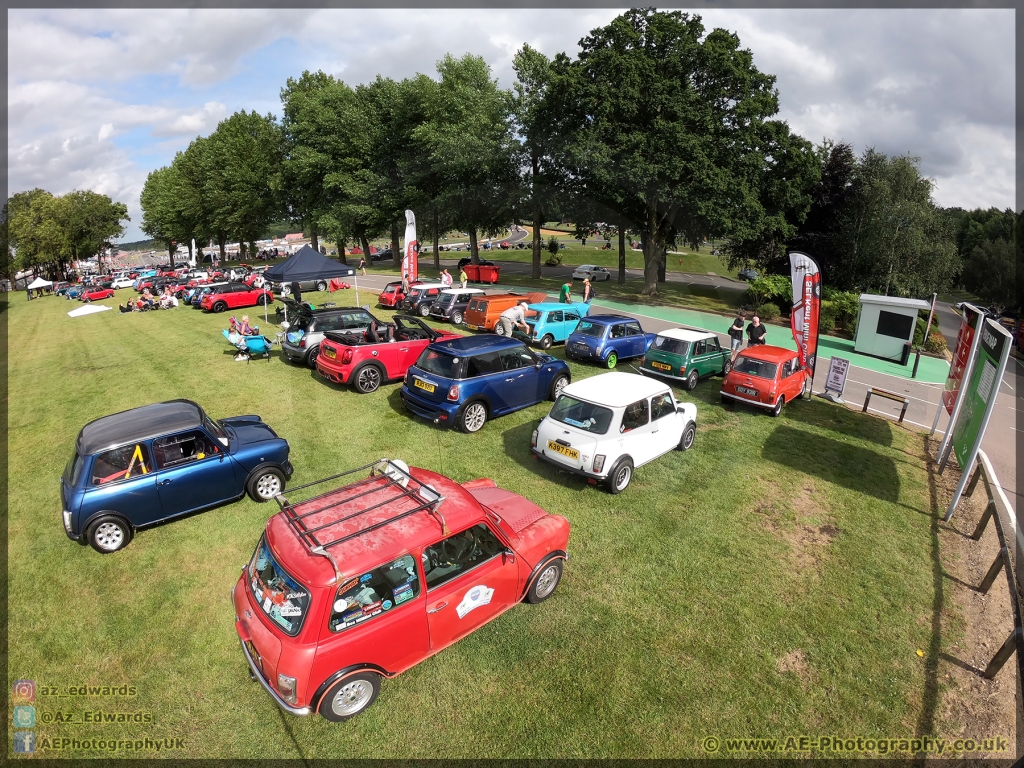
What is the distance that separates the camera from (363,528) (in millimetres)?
4699

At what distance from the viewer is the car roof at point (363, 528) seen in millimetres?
4309

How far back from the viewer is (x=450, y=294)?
67.6 feet

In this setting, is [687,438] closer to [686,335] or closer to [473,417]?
[473,417]

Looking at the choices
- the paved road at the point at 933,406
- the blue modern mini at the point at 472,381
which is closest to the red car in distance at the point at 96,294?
the blue modern mini at the point at 472,381

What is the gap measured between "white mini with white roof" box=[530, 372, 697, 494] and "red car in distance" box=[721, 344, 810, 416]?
389 centimetres

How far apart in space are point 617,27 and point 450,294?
17407mm

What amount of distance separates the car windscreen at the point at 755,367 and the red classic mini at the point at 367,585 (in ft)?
29.6

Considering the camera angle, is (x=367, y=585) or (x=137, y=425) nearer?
(x=367, y=585)

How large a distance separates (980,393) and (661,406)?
4.77 metres

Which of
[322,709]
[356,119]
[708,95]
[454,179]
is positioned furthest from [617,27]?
[322,709]

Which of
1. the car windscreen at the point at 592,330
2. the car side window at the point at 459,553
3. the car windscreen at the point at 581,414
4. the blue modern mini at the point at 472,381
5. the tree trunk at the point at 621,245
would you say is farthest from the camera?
the tree trunk at the point at 621,245

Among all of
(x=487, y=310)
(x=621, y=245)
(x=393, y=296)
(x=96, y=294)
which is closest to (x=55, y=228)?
(x=96, y=294)

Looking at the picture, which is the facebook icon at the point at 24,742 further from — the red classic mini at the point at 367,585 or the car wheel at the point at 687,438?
the car wheel at the point at 687,438

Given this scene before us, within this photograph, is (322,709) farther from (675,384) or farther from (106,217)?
(106,217)
